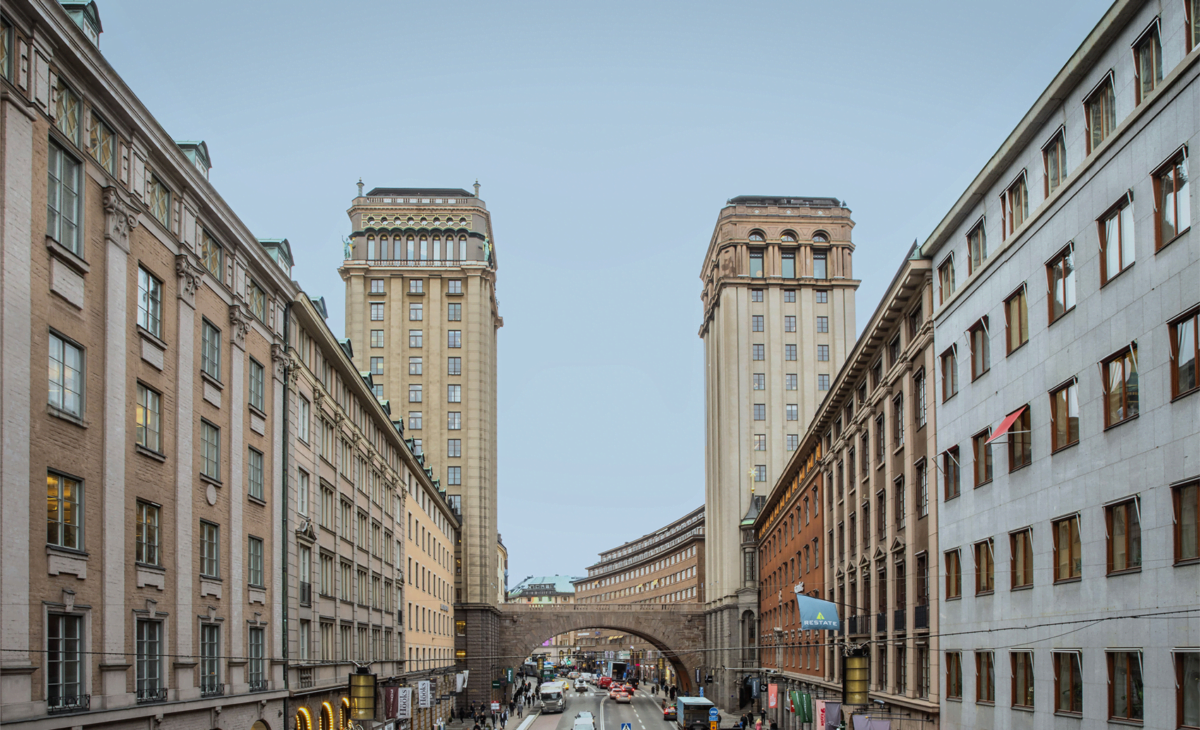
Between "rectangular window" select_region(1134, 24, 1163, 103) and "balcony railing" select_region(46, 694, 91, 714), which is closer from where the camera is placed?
"rectangular window" select_region(1134, 24, 1163, 103)

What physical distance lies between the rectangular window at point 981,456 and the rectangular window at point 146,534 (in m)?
22.7

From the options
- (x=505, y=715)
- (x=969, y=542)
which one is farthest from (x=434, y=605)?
(x=969, y=542)

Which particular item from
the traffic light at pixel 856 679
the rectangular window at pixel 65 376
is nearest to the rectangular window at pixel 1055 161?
the traffic light at pixel 856 679

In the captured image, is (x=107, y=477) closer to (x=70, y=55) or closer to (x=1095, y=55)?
(x=70, y=55)

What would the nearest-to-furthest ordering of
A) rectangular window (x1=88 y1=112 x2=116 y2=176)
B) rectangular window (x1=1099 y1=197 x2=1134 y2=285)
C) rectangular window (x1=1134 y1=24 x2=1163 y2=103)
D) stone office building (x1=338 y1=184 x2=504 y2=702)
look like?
rectangular window (x1=1134 y1=24 x2=1163 y2=103), rectangular window (x1=1099 y1=197 x2=1134 y2=285), rectangular window (x1=88 y1=112 x2=116 y2=176), stone office building (x1=338 y1=184 x2=504 y2=702)

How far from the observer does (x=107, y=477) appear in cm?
2667

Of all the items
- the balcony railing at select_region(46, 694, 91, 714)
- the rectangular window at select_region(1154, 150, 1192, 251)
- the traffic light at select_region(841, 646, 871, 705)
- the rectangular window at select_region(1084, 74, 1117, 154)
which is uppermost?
the rectangular window at select_region(1084, 74, 1117, 154)

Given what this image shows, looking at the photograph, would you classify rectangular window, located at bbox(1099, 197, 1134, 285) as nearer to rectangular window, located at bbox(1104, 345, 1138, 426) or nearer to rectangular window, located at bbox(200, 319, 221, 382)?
rectangular window, located at bbox(1104, 345, 1138, 426)

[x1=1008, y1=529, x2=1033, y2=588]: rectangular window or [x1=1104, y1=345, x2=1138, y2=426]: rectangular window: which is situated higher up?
[x1=1104, y1=345, x2=1138, y2=426]: rectangular window

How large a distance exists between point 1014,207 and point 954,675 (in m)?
14.7

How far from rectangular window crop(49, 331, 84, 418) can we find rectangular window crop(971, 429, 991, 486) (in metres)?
23.8

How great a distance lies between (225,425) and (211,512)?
2831 mm

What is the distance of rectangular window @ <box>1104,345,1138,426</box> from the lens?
24.4m

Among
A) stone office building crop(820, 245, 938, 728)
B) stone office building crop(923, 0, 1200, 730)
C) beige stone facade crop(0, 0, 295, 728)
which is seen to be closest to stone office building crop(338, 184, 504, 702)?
stone office building crop(820, 245, 938, 728)
